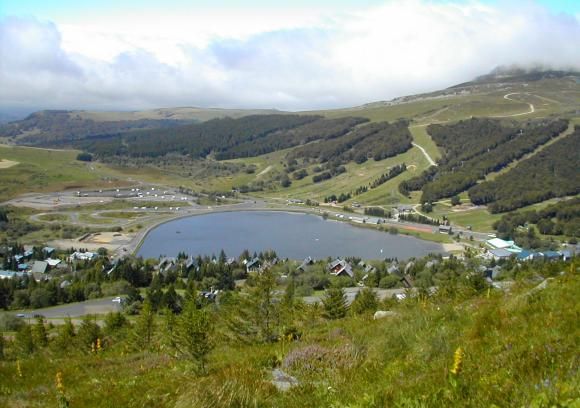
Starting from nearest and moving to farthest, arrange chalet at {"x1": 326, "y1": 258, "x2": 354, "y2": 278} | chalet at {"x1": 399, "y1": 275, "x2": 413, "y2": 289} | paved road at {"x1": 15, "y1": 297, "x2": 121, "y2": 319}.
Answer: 1. paved road at {"x1": 15, "y1": 297, "x2": 121, "y2": 319}
2. chalet at {"x1": 399, "y1": 275, "x2": 413, "y2": 289}
3. chalet at {"x1": 326, "y1": 258, "x2": 354, "y2": 278}

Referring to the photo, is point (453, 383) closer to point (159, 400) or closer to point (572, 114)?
point (159, 400)

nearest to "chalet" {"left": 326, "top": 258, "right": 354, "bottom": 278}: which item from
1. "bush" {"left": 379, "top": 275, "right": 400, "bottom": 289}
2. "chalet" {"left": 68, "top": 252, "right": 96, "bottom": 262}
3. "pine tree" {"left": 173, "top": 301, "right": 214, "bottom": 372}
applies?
"bush" {"left": 379, "top": 275, "right": 400, "bottom": 289}

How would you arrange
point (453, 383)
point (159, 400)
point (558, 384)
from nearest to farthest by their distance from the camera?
point (558, 384) → point (453, 383) → point (159, 400)

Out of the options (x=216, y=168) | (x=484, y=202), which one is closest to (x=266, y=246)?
(x=484, y=202)

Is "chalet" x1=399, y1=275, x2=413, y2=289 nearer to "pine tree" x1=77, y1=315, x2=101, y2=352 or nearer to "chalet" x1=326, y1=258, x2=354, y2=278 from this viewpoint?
"chalet" x1=326, y1=258, x2=354, y2=278

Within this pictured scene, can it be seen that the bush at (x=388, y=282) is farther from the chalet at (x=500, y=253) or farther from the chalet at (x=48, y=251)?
the chalet at (x=48, y=251)

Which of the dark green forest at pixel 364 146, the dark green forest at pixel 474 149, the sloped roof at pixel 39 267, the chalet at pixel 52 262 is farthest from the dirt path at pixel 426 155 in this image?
the sloped roof at pixel 39 267

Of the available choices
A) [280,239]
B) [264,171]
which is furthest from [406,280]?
[264,171]
